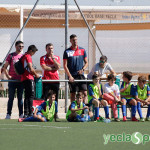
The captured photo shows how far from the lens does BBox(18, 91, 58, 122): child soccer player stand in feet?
40.1

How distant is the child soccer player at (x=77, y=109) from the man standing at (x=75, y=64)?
89cm

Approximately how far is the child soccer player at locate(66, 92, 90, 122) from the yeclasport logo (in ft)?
11.4

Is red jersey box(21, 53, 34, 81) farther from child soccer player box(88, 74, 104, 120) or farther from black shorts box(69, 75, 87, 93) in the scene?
child soccer player box(88, 74, 104, 120)

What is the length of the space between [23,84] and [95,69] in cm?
175

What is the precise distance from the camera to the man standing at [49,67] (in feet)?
43.8

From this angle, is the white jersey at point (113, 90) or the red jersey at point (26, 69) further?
the white jersey at point (113, 90)

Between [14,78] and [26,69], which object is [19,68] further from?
[14,78]

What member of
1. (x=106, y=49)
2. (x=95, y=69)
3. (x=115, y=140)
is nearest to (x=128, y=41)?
(x=106, y=49)

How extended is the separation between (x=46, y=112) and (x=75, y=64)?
163 cm

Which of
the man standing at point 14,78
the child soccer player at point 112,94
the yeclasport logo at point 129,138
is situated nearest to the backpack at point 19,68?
the man standing at point 14,78

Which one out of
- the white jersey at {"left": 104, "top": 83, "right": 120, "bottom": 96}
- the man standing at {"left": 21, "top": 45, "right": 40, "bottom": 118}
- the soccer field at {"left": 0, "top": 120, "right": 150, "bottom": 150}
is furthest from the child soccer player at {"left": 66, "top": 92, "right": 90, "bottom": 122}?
the soccer field at {"left": 0, "top": 120, "right": 150, "bottom": 150}

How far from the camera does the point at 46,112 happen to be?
12.4 metres

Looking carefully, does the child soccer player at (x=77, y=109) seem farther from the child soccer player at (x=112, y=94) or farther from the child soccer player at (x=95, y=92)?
the child soccer player at (x=112, y=94)

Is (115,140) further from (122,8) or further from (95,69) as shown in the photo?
(122,8)
